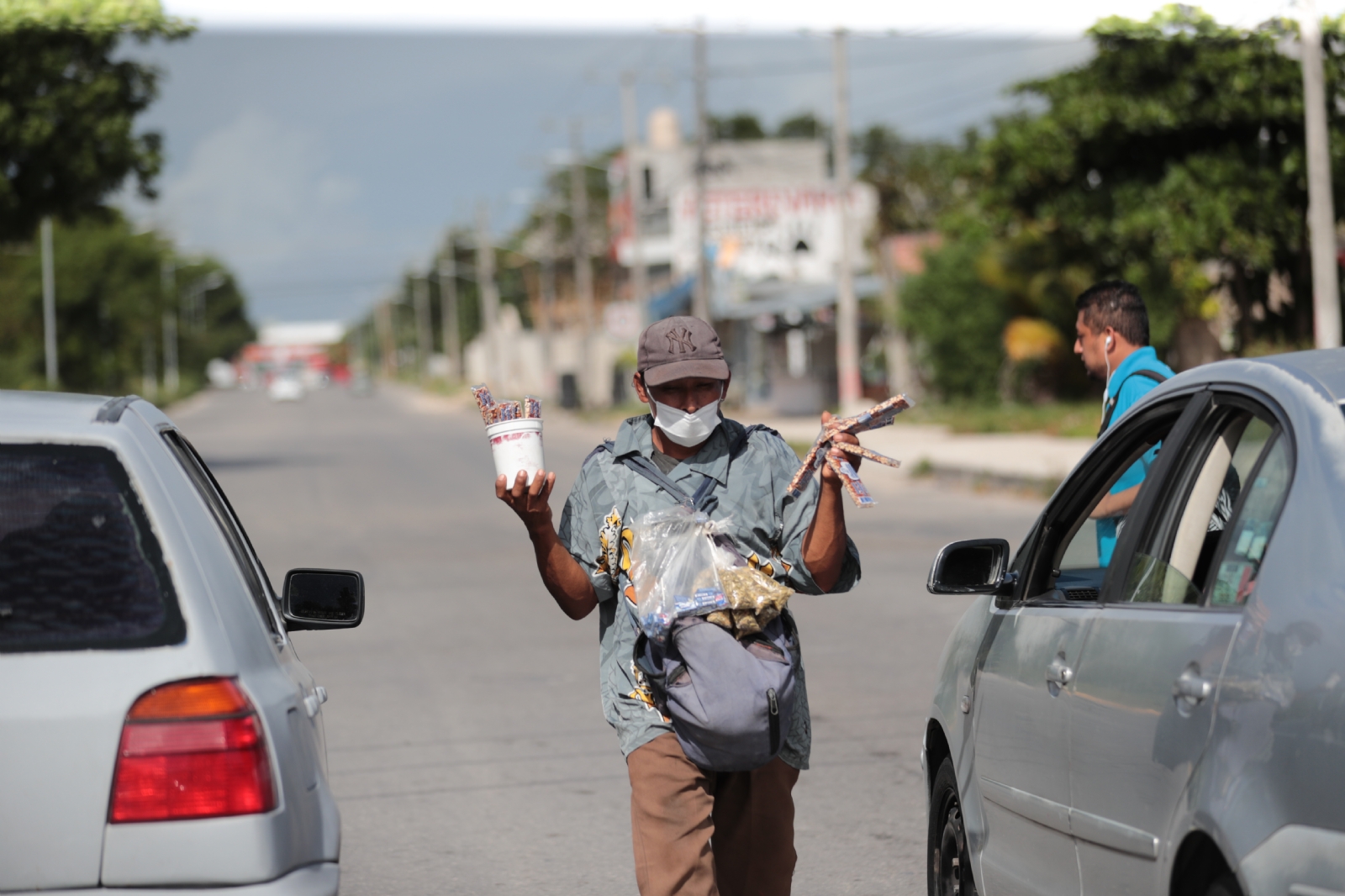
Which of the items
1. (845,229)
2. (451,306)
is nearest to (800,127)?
(451,306)

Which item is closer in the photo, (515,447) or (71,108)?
(515,447)

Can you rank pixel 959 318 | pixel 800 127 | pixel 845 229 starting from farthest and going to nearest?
pixel 800 127 < pixel 959 318 < pixel 845 229

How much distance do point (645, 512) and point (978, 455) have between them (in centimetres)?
2179

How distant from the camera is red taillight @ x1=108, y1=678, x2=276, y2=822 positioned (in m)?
2.96

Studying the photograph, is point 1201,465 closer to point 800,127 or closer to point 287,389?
point 287,389

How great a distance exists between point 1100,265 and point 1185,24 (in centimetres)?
727

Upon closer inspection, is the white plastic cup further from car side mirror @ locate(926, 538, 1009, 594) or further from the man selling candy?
car side mirror @ locate(926, 538, 1009, 594)

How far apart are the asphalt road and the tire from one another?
0.91 metres

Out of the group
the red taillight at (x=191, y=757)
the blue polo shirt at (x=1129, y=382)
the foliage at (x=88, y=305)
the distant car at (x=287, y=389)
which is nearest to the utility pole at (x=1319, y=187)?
the blue polo shirt at (x=1129, y=382)

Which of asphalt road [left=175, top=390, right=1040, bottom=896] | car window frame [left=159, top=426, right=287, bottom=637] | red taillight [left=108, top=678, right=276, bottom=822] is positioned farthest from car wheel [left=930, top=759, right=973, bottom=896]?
red taillight [left=108, top=678, right=276, bottom=822]

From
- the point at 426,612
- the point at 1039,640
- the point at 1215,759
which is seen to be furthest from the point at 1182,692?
the point at 426,612

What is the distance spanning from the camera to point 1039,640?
400cm

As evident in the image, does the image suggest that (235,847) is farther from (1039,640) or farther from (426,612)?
(426,612)

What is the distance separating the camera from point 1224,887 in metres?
2.99
